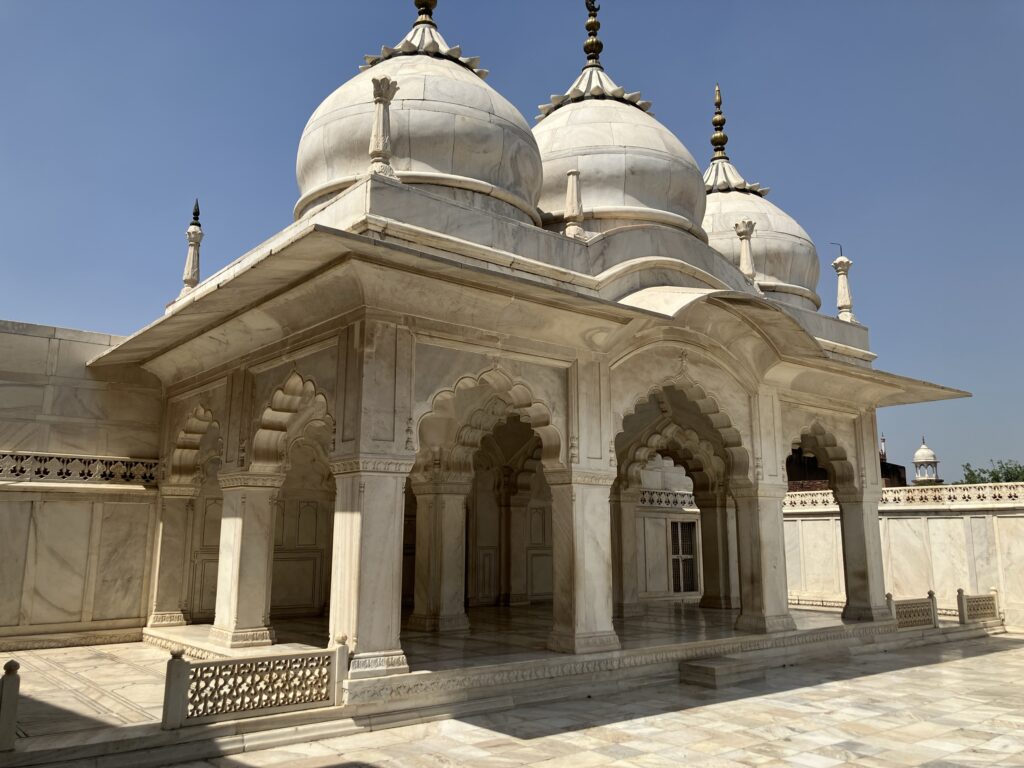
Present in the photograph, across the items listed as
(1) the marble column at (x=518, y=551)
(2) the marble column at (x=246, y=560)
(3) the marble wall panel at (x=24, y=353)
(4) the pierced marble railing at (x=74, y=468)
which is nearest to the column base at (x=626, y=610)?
(1) the marble column at (x=518, y=551)

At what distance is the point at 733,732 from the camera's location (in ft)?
21.7

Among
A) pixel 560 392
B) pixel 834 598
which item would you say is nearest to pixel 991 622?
pixel 834 598

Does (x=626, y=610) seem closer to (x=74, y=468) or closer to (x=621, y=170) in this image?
(x=621, y=170)

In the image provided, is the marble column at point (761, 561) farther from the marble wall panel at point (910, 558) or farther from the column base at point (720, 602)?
the marble wall panel at point (910, 558)

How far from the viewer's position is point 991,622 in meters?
13.5

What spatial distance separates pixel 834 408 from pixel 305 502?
799cm

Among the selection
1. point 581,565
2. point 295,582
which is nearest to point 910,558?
point 581,565

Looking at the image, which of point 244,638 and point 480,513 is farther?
point 480,513

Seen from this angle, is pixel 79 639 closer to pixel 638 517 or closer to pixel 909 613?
pixel 638 517

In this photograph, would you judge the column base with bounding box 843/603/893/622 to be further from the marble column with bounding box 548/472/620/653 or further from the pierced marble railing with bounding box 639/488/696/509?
the marble column with bounding box 548/472/620/653

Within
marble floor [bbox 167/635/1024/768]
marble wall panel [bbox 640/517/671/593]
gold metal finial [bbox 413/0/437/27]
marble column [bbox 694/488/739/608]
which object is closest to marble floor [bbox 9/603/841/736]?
marble floor [bbox 167/635/1024/768]

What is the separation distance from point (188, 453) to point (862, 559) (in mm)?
9618

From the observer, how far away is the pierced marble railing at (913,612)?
39.0 feet

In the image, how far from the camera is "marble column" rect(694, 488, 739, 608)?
13.8 meters
